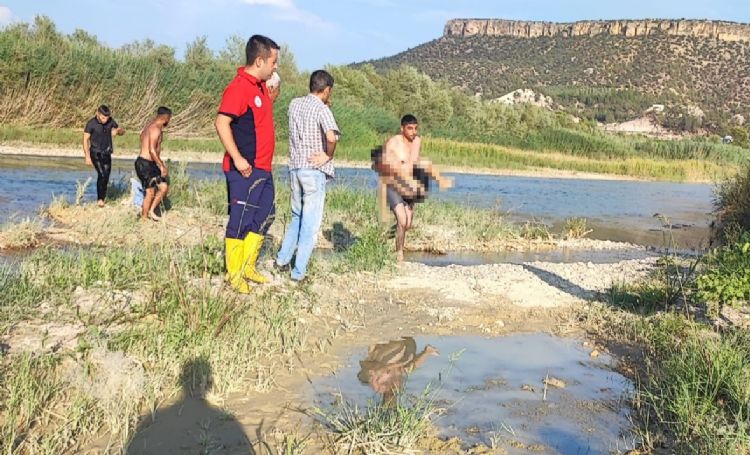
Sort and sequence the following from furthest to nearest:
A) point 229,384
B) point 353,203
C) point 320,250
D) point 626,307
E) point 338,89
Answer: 1. point 338,89
2. point 353,203
3. point 320,250
4. point 626,307
5. point 229,384

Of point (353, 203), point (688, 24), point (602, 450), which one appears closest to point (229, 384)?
point (602, 450)

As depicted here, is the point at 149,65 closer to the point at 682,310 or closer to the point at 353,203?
the point at 353,203

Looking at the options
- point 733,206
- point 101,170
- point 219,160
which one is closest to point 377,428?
point 101,170

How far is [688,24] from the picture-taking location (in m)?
107

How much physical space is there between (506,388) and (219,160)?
895 inches

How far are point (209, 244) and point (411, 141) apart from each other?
3.50 metres

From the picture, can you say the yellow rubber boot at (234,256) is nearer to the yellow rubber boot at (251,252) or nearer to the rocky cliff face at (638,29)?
the yellow rubber boot at (251,252)

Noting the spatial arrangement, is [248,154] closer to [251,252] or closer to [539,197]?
[251,252]

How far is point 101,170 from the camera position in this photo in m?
11.9

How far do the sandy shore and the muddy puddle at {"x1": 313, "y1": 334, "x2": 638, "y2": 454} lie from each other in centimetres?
949

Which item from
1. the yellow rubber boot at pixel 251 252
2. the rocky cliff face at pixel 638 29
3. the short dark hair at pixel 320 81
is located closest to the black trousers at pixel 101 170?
the short dark hair at pixel 320 81

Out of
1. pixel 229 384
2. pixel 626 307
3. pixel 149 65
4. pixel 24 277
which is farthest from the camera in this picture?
pixel 149 65

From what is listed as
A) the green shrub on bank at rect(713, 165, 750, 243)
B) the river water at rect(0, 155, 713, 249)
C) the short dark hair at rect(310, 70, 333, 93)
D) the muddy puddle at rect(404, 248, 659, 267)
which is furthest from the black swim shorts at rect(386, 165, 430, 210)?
the green shrub on bank at rect(713, 165, 750, 243)

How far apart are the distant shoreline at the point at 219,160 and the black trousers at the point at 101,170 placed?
7.26 feet
